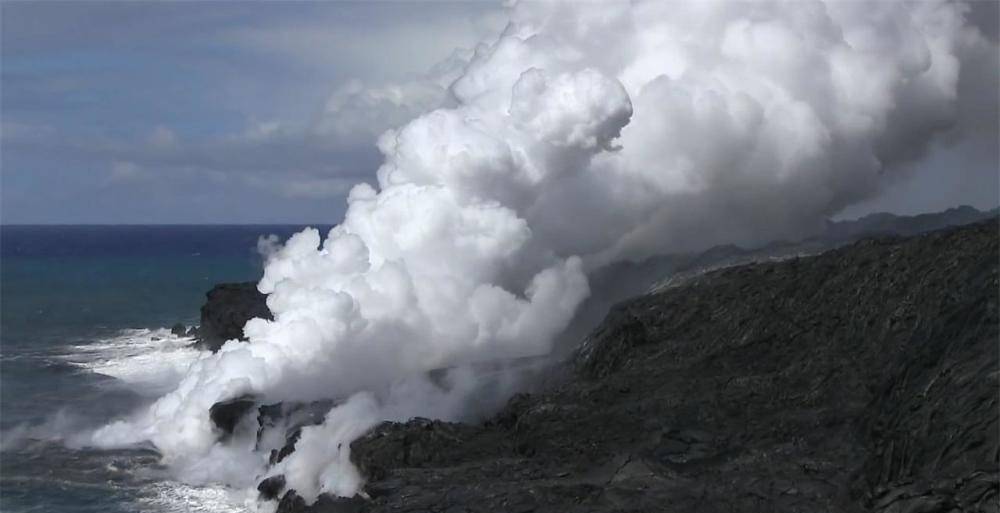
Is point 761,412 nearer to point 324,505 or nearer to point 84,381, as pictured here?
point 324,505

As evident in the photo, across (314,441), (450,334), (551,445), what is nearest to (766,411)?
(551,445)

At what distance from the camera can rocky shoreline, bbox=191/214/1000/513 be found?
3253 cm

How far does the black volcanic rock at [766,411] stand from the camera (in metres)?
32.5

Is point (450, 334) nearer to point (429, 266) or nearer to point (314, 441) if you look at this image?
point (429, 266)

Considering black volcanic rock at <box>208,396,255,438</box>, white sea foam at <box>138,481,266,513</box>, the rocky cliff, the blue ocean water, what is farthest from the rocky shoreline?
the blue ocean water

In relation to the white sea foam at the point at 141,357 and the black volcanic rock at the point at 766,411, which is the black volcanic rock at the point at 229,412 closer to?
the black volcanic rock at the point at 766,411

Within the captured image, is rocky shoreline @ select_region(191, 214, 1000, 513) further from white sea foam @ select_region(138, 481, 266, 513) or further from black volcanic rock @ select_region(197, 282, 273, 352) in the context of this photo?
black volcanic rock @ select_region(197, 282, 273, 352)

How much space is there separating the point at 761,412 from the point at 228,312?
53749 millimetres

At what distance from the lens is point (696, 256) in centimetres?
6712

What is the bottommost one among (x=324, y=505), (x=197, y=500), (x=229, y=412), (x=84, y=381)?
(x=324, y=505)

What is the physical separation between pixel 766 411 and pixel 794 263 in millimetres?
11874

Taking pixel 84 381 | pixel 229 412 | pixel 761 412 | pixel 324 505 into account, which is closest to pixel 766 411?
pixel 761 412

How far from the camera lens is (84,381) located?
7944 cm

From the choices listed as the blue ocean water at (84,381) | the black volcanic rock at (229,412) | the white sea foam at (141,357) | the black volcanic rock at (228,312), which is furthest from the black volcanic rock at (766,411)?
the black volcanic rock at (228,312)
